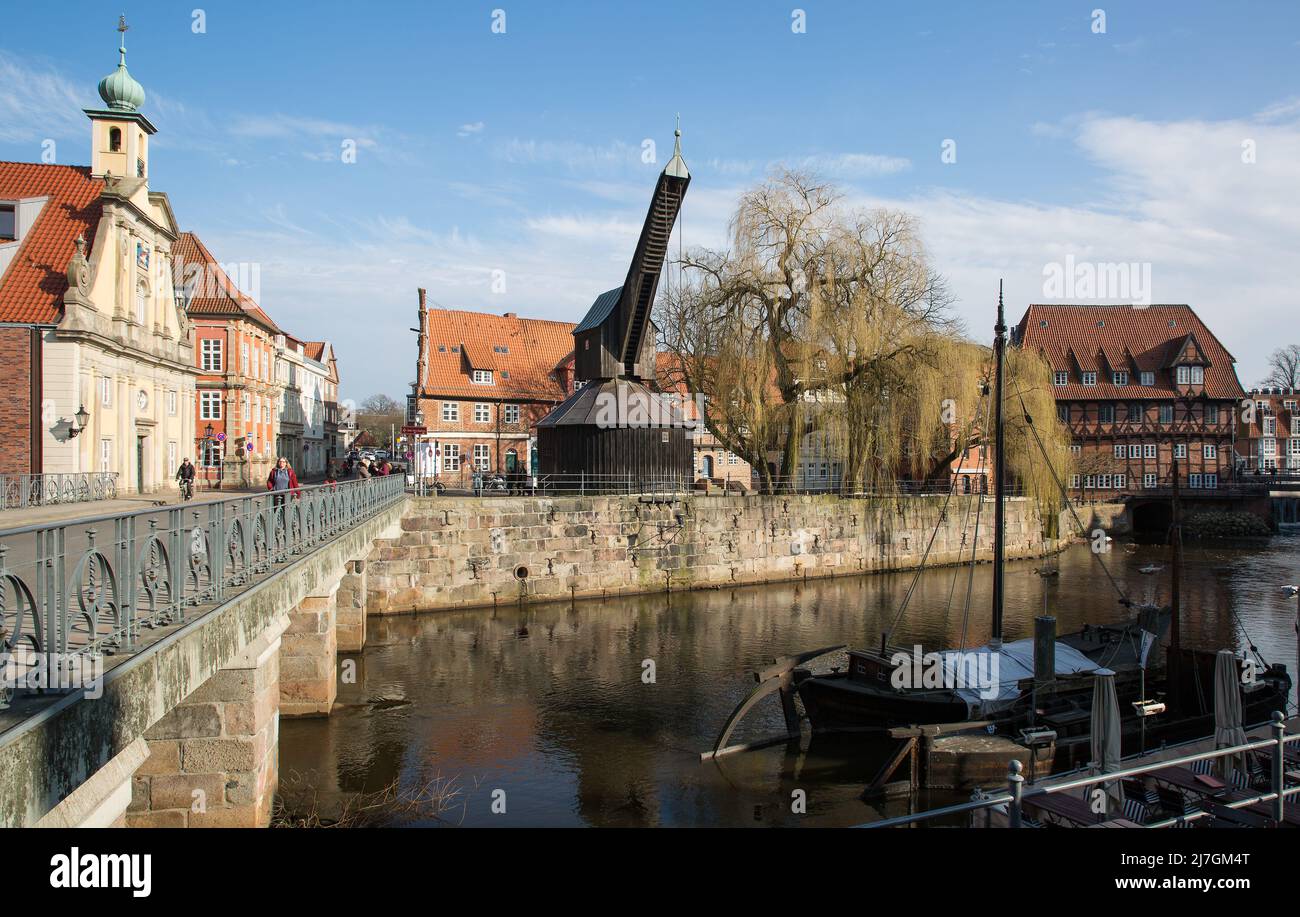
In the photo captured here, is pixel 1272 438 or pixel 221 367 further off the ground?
pixel 221 367

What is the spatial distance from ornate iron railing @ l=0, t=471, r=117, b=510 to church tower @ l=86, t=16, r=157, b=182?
38.3 feet

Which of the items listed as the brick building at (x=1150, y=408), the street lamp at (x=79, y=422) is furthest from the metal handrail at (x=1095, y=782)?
the brick building at (x=1150, y=408)

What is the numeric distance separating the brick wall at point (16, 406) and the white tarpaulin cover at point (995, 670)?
86.5 ft

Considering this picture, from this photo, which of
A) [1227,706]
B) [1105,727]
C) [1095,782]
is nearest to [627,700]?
[1105,727]

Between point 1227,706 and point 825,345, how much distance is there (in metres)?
22.5

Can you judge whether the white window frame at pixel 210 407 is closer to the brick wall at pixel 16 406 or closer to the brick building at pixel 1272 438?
the brick wall at pixel 16 406

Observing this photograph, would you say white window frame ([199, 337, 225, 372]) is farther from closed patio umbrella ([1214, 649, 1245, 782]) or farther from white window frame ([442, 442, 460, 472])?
closed patio umbrella ([1214, 649, 1245, 782])

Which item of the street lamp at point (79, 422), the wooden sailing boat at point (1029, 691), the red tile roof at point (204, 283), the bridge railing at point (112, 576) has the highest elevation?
the red tile roof at point (204, 283)

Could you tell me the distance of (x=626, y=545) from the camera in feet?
94.6

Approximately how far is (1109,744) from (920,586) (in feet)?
69.0

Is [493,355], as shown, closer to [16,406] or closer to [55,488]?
[16,406]

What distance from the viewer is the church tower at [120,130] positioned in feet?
105

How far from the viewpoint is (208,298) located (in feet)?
141
